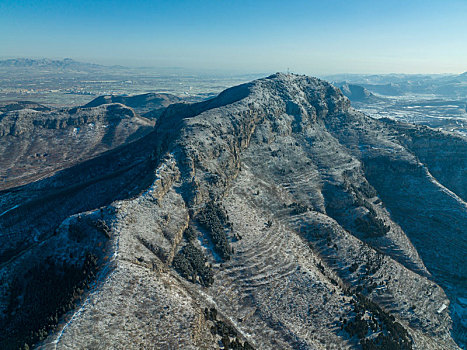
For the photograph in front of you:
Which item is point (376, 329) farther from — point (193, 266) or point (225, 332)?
point (193, 266)

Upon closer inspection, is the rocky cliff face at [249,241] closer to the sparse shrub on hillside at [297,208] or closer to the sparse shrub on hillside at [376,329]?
the sparse shrub on hillside at [376,329]

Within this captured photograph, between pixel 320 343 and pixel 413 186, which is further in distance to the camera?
pixel 413 186

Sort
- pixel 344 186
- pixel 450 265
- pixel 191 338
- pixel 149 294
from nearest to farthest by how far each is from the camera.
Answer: pixel 191 338 < pixel 149 294 < pixel 450 265 < pixel 344 186

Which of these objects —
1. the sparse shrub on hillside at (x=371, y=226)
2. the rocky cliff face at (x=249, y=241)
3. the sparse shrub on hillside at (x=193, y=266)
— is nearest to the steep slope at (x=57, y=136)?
the rocky cliff face at (x=249, y=241)

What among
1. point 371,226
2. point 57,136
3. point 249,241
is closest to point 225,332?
point 249,241

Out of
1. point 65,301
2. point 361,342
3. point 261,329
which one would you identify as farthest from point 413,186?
point 65,301

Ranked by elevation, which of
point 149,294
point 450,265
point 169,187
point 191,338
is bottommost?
point 450,265

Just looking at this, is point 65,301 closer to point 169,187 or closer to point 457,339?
point 169,187

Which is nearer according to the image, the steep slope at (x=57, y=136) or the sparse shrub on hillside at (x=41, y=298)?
the sparse shrub on hillside at (x=41, y=298)

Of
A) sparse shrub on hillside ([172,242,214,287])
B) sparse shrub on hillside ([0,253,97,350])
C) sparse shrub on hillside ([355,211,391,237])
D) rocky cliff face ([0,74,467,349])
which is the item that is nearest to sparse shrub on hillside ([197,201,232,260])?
rocky cliff face ([0,74,467,349])
